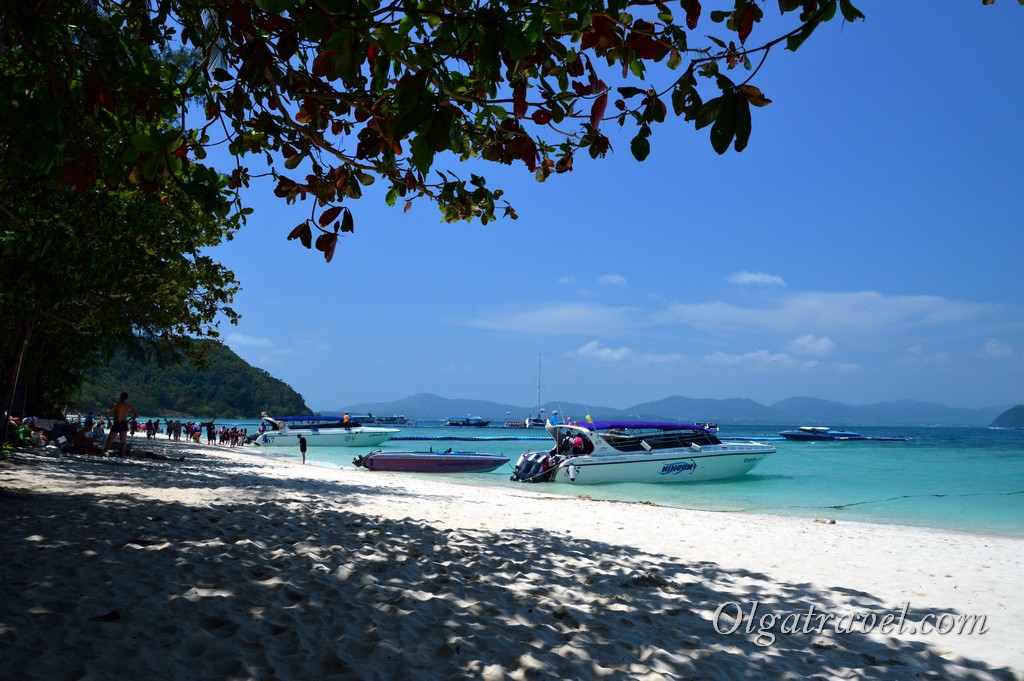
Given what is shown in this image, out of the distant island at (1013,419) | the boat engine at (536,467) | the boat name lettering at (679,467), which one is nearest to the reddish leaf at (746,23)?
the boat engine at (536,467)

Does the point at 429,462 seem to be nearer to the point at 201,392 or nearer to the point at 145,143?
the point at 145,143

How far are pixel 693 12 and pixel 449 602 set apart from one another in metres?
3.54

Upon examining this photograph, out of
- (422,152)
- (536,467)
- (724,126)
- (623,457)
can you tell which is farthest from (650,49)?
(536,467)

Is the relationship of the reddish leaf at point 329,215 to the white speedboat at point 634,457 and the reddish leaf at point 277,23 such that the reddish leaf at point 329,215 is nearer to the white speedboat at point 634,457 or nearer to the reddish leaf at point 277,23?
the reddish leaf at point 277,23

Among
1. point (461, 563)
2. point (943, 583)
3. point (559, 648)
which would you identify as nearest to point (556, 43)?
A: point (559, 648)

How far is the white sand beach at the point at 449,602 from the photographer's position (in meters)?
2.79

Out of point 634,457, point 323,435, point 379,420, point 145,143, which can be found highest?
point 145,143

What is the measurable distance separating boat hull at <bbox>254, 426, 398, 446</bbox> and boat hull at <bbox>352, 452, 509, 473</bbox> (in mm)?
16951

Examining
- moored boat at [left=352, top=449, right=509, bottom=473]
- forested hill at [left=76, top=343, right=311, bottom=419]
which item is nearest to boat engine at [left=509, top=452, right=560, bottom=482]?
moored boat at [left=352, top=449, right=509, bottom=473]

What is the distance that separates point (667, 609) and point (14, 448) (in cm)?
1583

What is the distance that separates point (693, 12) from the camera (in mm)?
2611

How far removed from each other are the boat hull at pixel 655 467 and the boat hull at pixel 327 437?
25.6 meters

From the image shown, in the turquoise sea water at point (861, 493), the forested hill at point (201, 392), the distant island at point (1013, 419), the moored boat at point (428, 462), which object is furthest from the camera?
the distant island at point (1013, 419)

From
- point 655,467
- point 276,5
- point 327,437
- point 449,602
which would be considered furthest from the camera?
point 327,437
